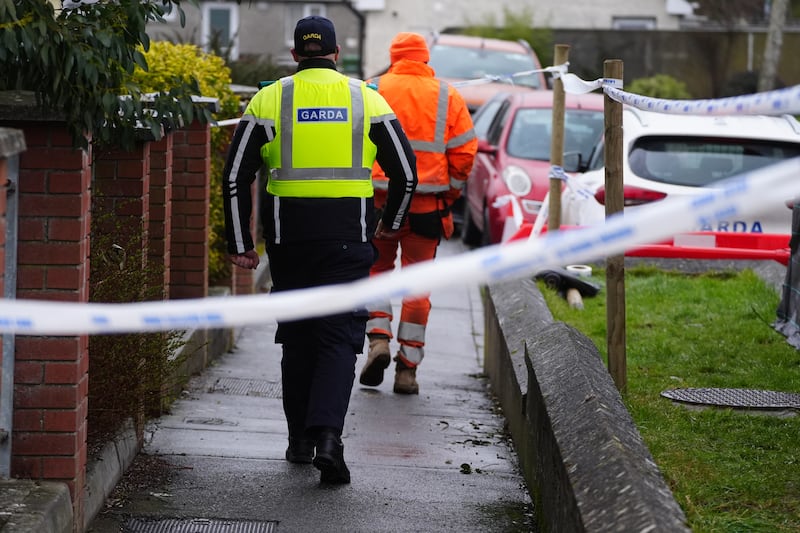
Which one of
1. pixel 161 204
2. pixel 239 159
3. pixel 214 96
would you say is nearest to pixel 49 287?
pixel 239 159

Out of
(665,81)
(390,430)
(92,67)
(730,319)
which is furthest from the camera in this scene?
(665,81)

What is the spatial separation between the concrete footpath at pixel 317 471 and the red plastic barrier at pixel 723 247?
2023 millimetres

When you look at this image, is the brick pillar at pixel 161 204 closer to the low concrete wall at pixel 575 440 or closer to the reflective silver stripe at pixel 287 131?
the reflective silver stripe at pixel 287 131

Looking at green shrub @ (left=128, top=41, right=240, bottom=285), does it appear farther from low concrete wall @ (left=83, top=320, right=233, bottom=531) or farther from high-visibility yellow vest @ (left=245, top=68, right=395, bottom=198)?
high-visibility yellow vest @ (left=245, top=68, right=395, bottom=198)

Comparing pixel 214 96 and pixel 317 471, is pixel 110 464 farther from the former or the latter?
pixel 214 96

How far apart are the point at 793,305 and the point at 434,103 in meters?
2.12

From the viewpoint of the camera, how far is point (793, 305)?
22.8 ft

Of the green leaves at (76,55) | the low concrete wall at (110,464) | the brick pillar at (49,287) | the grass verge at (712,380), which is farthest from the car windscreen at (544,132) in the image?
the brick pillar at (49,287)

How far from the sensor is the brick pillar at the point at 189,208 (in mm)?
7742

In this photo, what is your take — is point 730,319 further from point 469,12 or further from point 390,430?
point 469,12

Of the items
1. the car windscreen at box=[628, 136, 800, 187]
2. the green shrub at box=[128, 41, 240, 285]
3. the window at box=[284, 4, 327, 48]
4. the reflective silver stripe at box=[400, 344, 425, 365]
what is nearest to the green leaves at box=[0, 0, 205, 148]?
the reflective silver stripe at box=[400, 344, 425, 365]

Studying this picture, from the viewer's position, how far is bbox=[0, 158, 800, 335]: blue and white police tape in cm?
262

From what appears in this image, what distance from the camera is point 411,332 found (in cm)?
764

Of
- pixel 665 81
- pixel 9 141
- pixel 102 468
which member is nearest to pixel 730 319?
pixel 102 468
